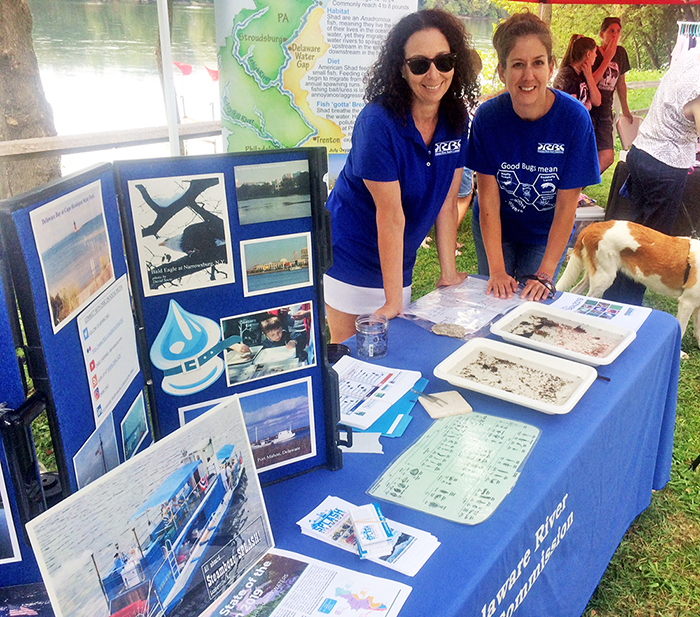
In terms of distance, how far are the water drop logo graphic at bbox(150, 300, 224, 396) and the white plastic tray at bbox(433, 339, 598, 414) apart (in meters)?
0.63

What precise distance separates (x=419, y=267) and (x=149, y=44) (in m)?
17.1

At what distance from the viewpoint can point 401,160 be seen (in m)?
1.74

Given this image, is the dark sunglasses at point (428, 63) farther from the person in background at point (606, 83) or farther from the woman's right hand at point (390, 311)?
the person in background at point (606, 83)

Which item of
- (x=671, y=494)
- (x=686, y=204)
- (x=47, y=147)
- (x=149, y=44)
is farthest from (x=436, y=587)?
(x=149, y=44)

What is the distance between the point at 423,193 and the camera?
6.10ft

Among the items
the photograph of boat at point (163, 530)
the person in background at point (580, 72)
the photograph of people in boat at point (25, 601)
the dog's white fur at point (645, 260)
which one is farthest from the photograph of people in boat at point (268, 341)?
the person in background at point (580, 72)

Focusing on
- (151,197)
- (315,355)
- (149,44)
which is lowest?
(315,355)

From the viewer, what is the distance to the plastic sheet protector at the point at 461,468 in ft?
3.29

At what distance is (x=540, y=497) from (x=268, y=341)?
0.56 meters

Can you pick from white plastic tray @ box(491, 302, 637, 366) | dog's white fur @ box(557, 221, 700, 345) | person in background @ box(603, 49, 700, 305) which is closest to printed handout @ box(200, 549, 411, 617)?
white plastic tray @ box(491, 302, 637, 366)

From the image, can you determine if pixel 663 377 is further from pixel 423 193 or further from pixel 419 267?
pixel 419 267

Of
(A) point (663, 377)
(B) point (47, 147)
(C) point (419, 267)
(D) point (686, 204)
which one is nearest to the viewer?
(A) point (663, 377)

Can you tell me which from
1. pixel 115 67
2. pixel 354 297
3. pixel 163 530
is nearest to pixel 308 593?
Answer: pixel 163 530

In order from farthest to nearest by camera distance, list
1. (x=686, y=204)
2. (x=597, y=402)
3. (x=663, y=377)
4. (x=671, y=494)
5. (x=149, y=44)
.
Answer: (x=149, y=44), (x=686, y=204), (x=671, y=494), (x=663, y=377), (x=597, y=402)
